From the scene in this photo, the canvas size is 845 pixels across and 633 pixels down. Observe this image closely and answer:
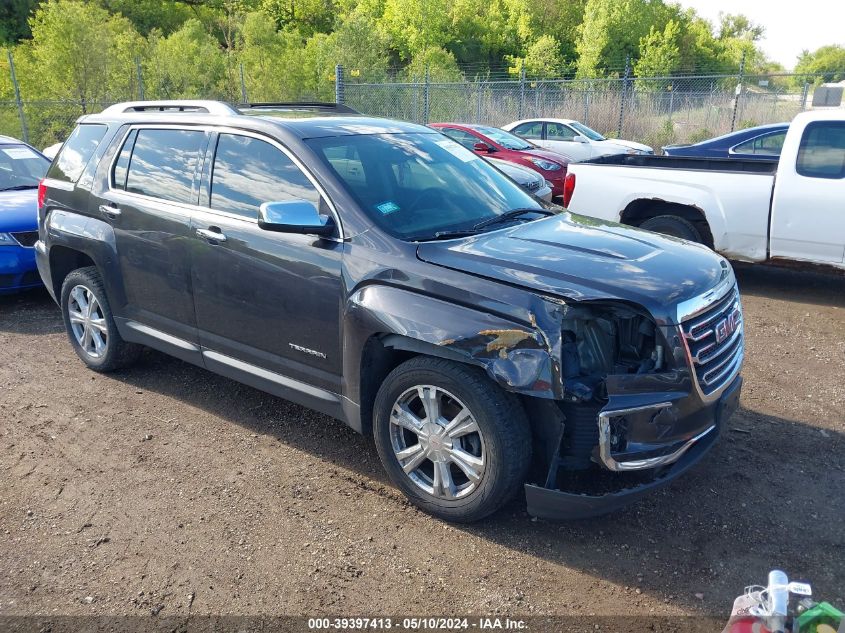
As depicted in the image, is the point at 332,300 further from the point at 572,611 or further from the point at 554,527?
the point at 572,611

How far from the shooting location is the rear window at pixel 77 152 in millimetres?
5059

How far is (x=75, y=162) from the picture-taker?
203 inches

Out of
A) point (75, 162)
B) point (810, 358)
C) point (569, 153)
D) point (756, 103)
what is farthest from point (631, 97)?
point (75, 162)

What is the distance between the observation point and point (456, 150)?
458 cm

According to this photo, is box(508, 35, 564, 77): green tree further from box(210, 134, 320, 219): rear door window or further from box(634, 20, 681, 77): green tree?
box(210, 134, 320, 219): rear door window

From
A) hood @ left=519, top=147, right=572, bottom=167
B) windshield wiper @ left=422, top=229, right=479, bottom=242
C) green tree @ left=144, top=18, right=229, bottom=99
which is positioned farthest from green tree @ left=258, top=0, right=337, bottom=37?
windshield wiper @ left=422, top=229, right=479, bottom=242

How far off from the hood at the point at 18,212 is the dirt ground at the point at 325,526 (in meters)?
2.60

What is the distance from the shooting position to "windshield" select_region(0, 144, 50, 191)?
7926mm

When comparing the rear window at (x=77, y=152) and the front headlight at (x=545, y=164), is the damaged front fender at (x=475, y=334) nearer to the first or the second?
the rear window at (x=77, y=152)

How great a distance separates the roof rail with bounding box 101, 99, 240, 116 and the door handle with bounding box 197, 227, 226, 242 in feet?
2.51

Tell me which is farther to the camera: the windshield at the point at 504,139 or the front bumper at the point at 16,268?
the windshield at the point at 504,139

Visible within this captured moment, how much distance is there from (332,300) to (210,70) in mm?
24888

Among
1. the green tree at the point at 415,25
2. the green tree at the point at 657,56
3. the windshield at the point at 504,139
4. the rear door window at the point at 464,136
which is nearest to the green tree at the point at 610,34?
→ the green tree at the point at 657,56

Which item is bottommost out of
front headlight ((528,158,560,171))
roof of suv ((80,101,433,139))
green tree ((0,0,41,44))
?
front headlight ((528,158,560,171))
